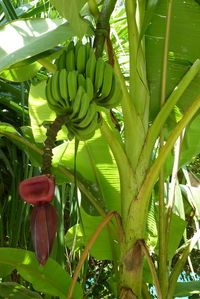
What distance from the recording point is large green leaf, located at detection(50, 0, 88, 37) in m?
0.61

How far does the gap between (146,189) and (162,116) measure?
134mm

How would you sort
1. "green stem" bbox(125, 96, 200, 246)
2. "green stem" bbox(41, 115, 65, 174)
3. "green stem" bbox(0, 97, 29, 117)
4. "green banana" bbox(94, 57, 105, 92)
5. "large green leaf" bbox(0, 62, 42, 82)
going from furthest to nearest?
"green stem" bbox(0, 97, 29, 117), "large green leaf" bbox(0, 62, 42, 82), "green stem" bbox(125, 96, 200, 246), "green banana" bbox(94, 57, 105, 92), "green stem" bbox(41, 115, 65, 174)

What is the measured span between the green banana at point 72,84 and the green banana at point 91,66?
3 cm

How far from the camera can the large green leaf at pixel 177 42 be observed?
0.93 m

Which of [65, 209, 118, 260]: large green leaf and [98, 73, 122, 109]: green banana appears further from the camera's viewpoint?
[65, 209, 118, 260]: large green leaf

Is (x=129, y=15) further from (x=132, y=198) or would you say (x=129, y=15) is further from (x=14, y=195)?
(x=14, y=195)

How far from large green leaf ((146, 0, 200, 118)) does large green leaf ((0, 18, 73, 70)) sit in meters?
0.28

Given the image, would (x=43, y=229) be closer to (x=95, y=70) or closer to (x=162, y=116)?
(x=95, y=70)

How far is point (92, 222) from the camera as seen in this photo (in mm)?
993

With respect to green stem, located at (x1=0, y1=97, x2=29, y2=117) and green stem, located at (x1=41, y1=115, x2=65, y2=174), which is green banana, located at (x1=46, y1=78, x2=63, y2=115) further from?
green stem, located at (x1=0, y1=97, x2=29, y2=117)

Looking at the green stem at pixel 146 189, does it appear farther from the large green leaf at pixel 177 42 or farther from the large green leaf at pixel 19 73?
the large green leaf at pixel 19 73

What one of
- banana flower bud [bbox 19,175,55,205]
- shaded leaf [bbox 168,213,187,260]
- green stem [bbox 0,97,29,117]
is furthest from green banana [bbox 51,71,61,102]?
green stem [bbox 0,97,29,117]

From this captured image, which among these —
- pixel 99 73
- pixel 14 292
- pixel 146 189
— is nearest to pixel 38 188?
pixel 99 73

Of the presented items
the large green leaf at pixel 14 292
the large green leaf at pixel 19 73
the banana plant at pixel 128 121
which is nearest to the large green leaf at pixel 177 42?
the banana plant at pixel 128 121
